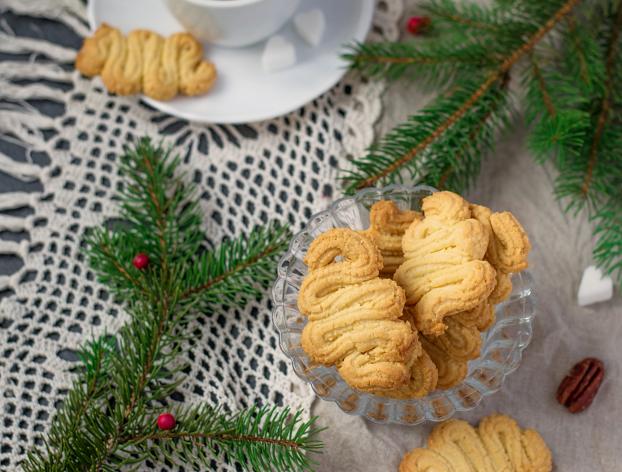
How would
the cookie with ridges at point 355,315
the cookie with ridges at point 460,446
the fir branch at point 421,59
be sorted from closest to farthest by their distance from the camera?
the cookie with ridges at point 355,315, the cookie with ridges at point 460,446, the fir branch at point 421,59

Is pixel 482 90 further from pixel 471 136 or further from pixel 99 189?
pixel 99 189

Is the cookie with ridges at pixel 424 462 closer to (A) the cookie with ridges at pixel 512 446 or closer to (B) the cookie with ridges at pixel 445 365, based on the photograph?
(A) the cookie with ridges at pixel 512 446

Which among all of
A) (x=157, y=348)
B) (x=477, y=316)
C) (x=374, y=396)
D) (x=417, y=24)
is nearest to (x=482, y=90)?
(x=417, y=24)

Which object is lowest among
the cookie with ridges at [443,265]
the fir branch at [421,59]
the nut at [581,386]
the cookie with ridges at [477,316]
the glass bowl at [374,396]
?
the nut at [581,386]

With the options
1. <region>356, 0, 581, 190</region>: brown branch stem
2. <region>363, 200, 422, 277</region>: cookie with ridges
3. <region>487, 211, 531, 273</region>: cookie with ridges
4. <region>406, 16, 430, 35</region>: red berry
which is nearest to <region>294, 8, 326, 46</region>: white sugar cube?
<region>406, 16, 430, 35</region>: red berry

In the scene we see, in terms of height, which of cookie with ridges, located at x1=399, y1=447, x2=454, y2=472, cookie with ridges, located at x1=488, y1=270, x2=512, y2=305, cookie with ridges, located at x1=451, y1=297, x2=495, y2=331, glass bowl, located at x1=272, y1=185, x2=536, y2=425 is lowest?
cookie with ridges, located at x1=399, y1=447, x2=454, y2=472

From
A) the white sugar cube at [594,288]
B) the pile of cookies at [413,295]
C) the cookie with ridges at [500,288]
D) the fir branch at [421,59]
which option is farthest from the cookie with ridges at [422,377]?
the fir branch at [421,59]

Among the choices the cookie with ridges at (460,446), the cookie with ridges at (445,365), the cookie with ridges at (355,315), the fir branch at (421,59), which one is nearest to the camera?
the cookie with ridges at (355,315)

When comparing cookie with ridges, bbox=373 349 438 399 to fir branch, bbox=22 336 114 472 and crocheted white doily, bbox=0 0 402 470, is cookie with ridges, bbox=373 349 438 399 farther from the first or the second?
fir branch, bbox=22 336 114 472
